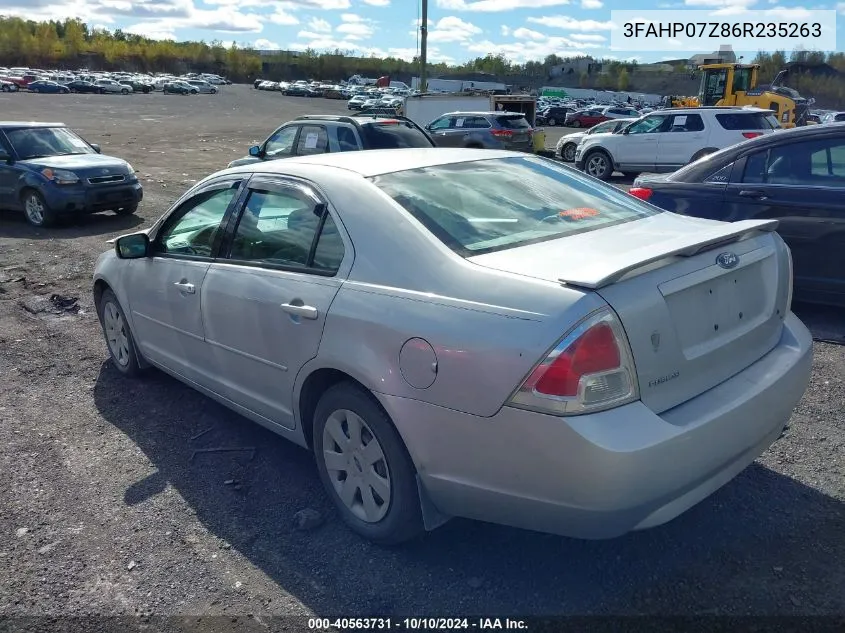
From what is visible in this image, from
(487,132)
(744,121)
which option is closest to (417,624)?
(744,121)

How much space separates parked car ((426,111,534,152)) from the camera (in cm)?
1976

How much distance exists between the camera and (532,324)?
8.04ft

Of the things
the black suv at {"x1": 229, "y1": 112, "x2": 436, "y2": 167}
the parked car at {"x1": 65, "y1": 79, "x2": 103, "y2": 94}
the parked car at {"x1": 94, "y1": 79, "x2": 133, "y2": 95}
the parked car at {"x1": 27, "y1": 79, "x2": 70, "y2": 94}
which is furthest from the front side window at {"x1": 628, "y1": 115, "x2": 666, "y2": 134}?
the parked car at {"x1": 65, "y1": 79, "x2": 103, "y2": 94}

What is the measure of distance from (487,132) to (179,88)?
221 ft

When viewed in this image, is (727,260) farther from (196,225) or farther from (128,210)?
(128,210)

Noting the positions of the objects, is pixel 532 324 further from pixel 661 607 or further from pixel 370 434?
pixel 661 607

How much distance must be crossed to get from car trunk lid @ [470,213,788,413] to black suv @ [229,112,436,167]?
7705 mm

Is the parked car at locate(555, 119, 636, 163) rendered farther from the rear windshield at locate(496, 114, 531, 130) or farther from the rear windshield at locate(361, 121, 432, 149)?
the rear windshield at locate(361, 121, 432, 149)

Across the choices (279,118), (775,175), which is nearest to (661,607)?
(775,175)

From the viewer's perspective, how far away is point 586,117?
42.1m

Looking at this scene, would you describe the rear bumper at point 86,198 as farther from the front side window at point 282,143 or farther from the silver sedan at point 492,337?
the silver sedan at point 492,337

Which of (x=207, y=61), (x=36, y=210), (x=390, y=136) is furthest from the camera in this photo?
(x=207, y=61)

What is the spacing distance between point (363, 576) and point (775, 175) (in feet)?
15.9

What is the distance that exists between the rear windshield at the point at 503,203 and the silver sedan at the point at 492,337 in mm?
14
